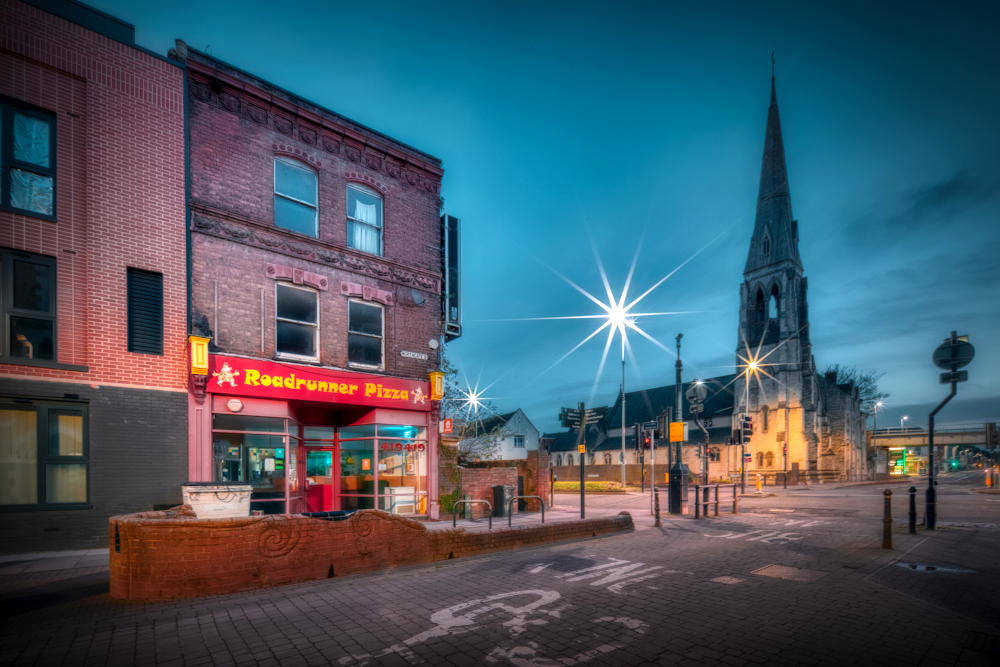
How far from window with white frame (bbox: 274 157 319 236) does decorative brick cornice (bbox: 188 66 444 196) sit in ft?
2.90

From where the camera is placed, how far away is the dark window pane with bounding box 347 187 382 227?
15.8m

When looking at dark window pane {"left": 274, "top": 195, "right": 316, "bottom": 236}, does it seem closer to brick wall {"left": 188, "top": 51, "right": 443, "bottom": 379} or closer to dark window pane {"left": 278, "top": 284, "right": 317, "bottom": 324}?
brick wall {"left": 188, "top": 51, "right": 443, "bottom": 379}

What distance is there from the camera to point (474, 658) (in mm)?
4840

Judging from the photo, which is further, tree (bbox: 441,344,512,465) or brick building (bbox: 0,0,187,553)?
tree (bbox: 441,344,512,465)

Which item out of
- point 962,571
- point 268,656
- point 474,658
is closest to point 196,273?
point 268,656

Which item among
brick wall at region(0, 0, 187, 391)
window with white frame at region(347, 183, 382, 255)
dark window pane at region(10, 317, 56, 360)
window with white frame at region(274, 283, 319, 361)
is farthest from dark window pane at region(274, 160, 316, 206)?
dark window pane at region(10, 317, 56, 360)

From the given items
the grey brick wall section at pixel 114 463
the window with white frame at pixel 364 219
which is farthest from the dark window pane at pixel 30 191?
the window with white frame at pixel 364 219

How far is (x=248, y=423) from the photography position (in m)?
12.7

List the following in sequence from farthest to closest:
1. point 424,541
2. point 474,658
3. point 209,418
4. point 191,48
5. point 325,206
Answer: point 325,206
point 191,48
point 209,418
point 424,541
point 474,658

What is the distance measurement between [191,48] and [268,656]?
14209mm

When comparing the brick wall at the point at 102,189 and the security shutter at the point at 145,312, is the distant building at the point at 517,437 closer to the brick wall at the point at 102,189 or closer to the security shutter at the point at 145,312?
the security shutter at the point at 145,312

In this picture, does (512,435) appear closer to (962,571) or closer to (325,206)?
(325,206)

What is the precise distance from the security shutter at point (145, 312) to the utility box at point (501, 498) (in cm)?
1053

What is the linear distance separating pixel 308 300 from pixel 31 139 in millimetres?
6668
